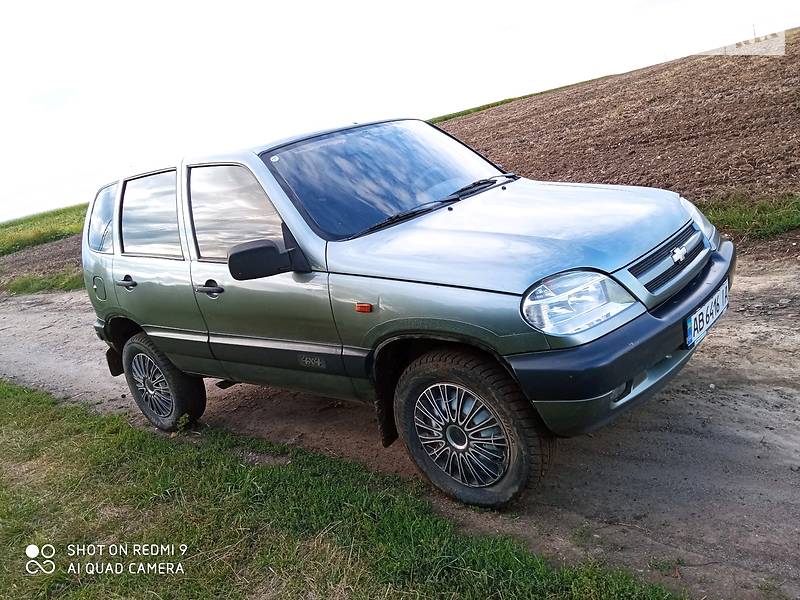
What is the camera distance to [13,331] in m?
10.1

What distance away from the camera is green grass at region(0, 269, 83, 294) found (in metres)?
12.7

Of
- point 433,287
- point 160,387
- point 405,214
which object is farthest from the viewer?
point 160,387

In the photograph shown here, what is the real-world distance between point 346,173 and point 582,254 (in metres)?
1.57

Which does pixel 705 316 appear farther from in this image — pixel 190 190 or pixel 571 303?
pixel 190 190

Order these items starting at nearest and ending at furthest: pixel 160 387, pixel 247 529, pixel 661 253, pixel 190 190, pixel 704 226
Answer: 1. pixel 661 253
2. pixel 247 529
3. pixel 704 226
4. pixel 190 190
5. pixel 160 387

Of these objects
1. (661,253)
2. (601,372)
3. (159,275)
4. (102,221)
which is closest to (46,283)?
(102,221)

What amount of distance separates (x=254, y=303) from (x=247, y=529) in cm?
126

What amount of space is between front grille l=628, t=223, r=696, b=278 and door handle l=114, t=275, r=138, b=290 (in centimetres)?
343

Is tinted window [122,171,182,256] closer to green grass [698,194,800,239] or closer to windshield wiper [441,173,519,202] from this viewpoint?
windshield wiper [441,173,519,202]

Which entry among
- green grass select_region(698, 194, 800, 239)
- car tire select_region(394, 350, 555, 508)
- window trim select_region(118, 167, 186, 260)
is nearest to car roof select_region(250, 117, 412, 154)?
window trim select_region(118, 167, 186, 260)

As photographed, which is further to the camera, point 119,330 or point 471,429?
point 119,330

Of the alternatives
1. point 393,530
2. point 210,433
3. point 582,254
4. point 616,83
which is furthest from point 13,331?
point 616,83

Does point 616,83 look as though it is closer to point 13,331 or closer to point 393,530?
point 13,331

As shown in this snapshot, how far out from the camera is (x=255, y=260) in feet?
11.5
